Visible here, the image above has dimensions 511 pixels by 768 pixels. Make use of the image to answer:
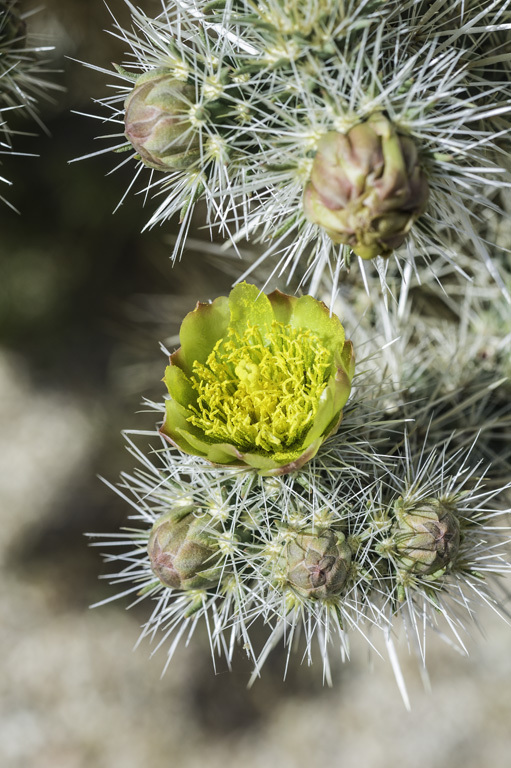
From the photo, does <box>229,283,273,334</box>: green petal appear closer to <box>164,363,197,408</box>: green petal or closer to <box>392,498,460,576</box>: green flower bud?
<box>164,363,197,408</box>: green petal

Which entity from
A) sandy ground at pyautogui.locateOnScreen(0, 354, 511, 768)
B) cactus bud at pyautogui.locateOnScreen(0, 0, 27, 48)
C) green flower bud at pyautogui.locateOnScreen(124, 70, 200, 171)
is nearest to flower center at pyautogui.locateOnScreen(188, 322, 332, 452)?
green flower bud at pyautogui.locateOnScreen(124, 70, 200, 171)

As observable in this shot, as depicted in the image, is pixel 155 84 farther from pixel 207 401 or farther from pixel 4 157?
pixel 4 157

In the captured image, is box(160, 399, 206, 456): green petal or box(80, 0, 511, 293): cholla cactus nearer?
box(80, 0, 511, 293): cholla cactus

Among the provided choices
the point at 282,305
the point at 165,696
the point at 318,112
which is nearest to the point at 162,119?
the point at 318,112

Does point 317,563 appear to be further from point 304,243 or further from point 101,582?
point 101,582

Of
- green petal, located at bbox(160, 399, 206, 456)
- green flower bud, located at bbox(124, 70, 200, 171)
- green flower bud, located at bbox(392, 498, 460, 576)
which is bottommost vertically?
green flower bud, located at bbox(392, 498, 460, 576)

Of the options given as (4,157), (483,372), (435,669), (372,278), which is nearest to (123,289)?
(4,157)

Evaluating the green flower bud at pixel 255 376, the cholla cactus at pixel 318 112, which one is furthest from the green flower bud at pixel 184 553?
the cholla cactus at pixel 318 112
